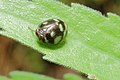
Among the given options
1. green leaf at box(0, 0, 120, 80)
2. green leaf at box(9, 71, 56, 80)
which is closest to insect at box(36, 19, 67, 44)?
green leaf at box(0, 0, 120, 80)

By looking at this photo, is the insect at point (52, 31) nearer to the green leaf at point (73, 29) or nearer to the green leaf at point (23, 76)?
the green leaf at point (73, 29)

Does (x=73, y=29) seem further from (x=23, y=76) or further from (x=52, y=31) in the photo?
(x=23, y=76)

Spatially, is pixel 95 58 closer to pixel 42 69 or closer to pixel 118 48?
pixel 118 48

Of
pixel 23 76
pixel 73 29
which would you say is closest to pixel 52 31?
pixel 73 29

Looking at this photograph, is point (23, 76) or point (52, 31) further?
point (23, 76)

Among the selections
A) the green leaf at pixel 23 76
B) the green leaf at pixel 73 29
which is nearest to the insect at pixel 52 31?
the green leaf at pixel 73 29

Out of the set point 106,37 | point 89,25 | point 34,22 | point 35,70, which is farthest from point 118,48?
point 35,70

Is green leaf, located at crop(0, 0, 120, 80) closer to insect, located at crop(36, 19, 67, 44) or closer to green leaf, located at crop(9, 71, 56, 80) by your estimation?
insect, located at crop(36, 19, 67, 44)
